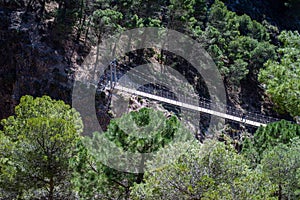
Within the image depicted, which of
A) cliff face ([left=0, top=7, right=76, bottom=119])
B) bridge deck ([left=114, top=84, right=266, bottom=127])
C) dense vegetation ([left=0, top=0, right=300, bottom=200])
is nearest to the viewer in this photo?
dense vegetation ([left=0, top=0, right=300, bottom=200])

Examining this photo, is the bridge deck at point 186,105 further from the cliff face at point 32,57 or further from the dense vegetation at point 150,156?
the dense vegetation at point 150,156

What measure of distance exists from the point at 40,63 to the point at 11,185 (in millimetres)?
13565

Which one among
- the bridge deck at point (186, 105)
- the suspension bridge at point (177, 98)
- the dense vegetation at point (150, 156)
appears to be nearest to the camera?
the dense vegetation at point (150, 156)

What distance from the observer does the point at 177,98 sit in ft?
94.9

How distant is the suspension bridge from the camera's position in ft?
89.8

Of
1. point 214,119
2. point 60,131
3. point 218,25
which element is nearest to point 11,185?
point 60,131

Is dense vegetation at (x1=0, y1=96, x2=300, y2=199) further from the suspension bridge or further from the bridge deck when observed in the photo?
the suspension bridge

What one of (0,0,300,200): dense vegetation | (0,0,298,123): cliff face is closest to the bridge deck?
(0,0,298,123): cliff face

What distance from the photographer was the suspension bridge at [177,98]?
27377mm

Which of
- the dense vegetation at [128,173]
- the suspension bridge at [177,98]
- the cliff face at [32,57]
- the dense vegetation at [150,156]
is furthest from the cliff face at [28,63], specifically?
the dense vegetation at [128,173]

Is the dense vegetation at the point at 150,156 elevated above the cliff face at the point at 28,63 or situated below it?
below

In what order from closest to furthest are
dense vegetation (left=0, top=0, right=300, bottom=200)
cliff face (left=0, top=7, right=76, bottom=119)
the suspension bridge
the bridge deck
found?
1. dense vegetation (left=0, top=0, right=300, bottom=200)
2. cliff face (left=0, top=7, right=76, bottom=119)
3. the bridge deck
4. the suspension bridge

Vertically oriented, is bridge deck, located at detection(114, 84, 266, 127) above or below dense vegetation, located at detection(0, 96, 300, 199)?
above

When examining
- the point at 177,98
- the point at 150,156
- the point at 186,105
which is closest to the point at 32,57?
the point at 177,98
